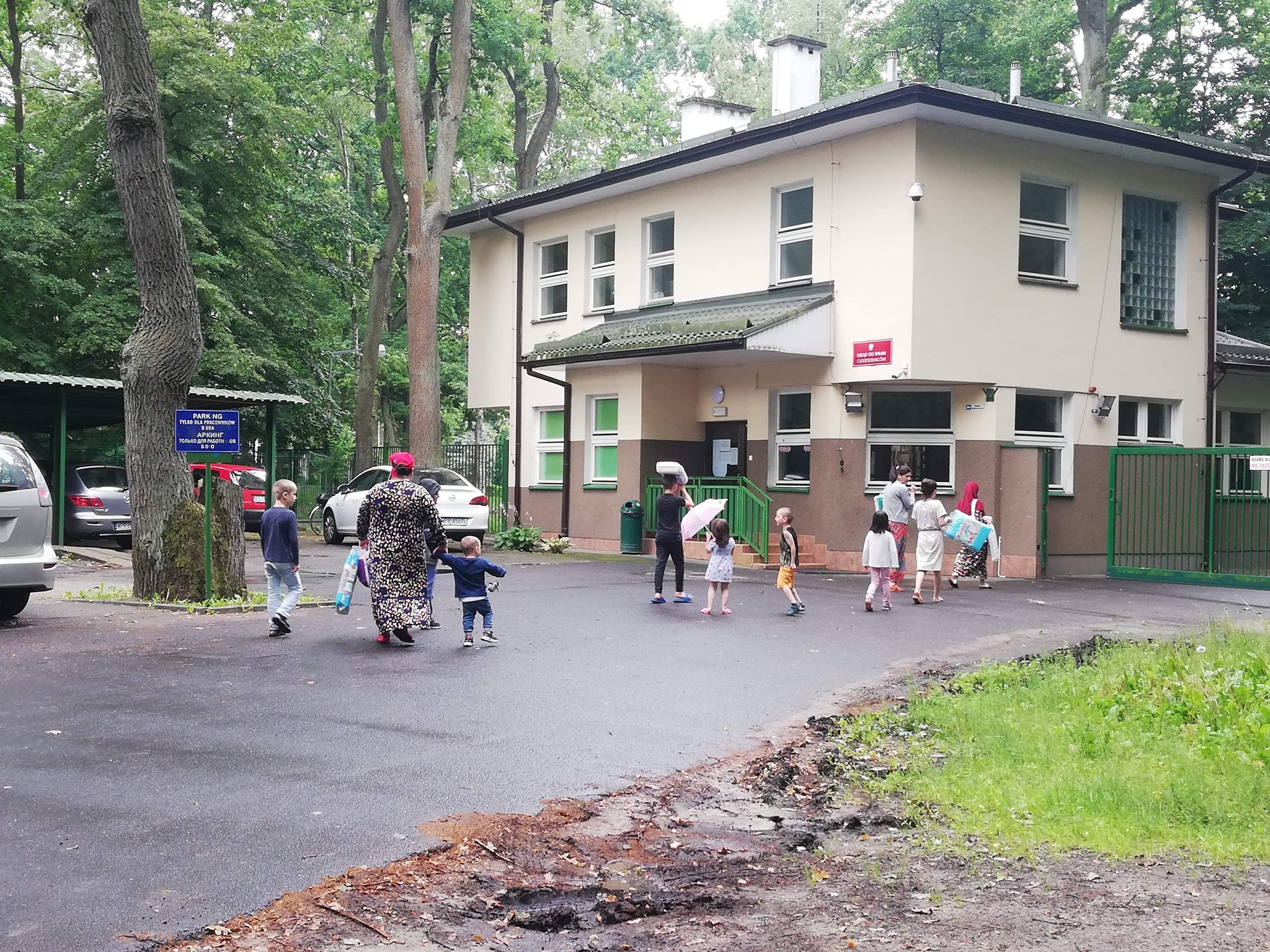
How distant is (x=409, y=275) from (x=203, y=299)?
15.1 feet

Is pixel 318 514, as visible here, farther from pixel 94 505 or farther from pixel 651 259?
pixel 651 259

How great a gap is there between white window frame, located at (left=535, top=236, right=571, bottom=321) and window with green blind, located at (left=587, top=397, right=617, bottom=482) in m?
2.71

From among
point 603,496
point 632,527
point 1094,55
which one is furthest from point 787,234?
point 1094,55

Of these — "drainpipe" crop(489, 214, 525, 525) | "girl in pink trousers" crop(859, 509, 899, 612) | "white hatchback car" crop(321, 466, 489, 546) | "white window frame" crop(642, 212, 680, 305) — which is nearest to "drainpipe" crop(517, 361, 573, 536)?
"white hatchback car" crop(321, 466, 489, 546)

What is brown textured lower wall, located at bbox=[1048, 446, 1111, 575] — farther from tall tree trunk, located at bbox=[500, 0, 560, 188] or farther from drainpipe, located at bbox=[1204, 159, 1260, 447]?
tall tree trunk, located at bbox=[500, 0, 560, 188]

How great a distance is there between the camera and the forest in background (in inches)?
1126

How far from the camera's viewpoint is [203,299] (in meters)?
27.9

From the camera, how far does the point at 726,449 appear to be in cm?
2408

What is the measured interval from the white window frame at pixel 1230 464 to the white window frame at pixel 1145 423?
49.1 inches

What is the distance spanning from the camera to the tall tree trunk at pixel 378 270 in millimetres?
33250

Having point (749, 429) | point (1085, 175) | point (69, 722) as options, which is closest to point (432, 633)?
point (69, 722)

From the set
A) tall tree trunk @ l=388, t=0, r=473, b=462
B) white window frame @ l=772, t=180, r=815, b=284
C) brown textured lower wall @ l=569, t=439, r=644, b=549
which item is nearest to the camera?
white window frame @ l=772, t=180, r=815, b=284

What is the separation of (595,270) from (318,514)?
50.1 ft

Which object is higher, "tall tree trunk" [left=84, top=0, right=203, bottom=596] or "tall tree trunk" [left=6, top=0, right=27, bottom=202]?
"tall tree trunk" [left=6, top=0, right=27, bottom=202]
